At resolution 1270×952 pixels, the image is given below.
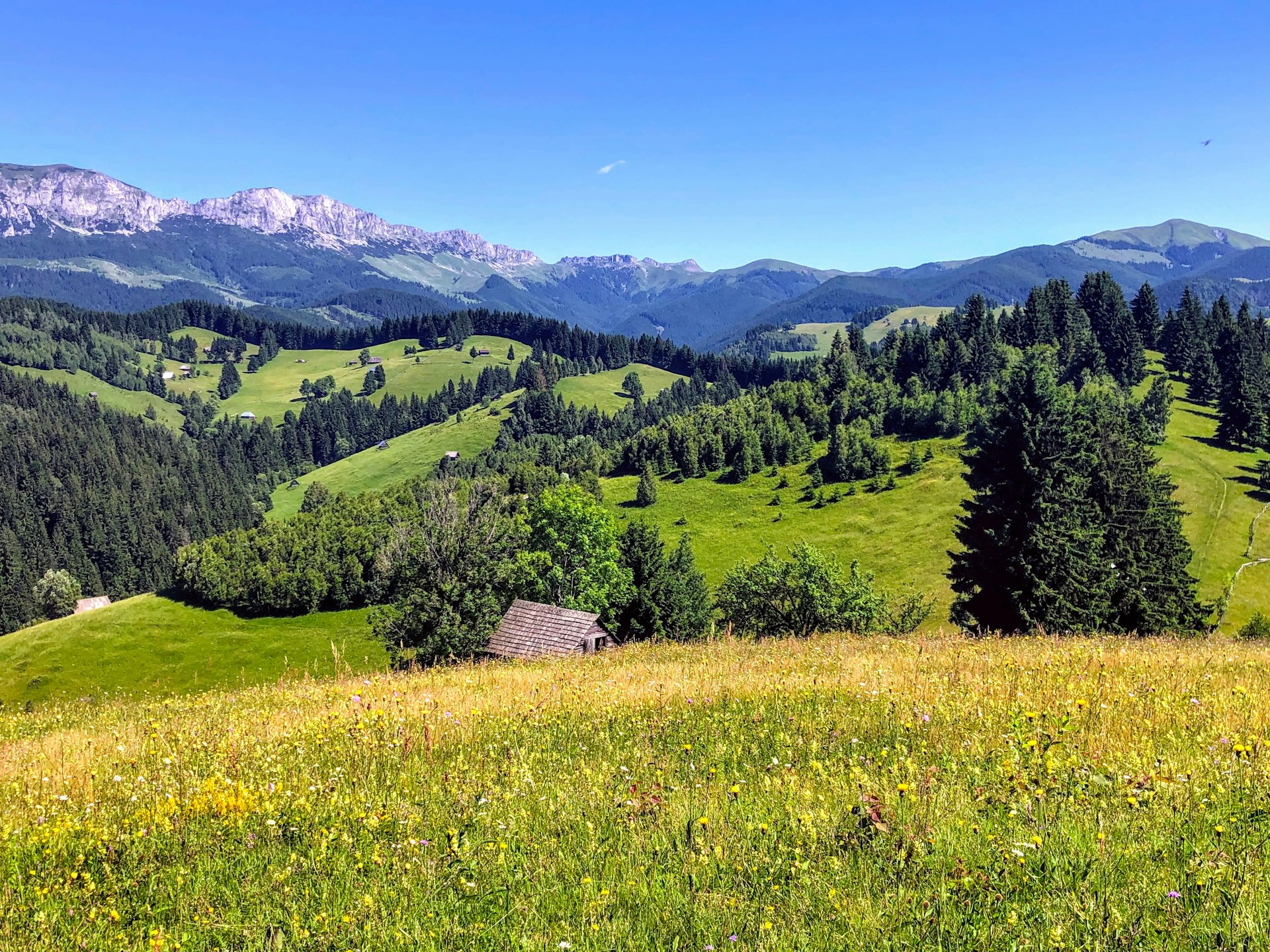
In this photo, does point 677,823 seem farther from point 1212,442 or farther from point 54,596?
point 54,596

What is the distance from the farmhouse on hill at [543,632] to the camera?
40.5 metres

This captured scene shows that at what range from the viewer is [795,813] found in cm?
560

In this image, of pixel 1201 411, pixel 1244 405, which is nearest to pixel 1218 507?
pixel 1244 405

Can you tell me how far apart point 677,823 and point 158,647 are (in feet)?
404

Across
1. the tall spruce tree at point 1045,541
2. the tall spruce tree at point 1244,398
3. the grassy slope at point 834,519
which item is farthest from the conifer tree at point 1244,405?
the tall spruce tree at point 1045,541

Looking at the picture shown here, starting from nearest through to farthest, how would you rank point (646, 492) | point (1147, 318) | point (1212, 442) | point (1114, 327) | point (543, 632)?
point (543, 632) < point (1212, 442) < point (646, 492) < point (1114, 327) < point (1147, 318)

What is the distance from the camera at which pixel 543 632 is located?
42.1 m

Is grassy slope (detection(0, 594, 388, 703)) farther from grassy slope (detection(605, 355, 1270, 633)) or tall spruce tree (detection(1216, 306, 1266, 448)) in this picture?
tall spruce tree (detection(1216, 306, 1266, 448))

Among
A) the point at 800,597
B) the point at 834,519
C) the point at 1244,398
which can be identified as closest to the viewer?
the point at 800,597

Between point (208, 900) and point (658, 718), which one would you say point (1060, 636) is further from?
point (208, 900)

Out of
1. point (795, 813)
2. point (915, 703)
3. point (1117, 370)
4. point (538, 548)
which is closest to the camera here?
point (795, 813)

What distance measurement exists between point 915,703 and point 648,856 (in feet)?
15.5

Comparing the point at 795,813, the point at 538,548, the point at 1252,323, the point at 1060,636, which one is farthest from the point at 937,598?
the point at 1252,323

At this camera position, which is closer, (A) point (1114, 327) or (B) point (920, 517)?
(B) point (920, 517)
